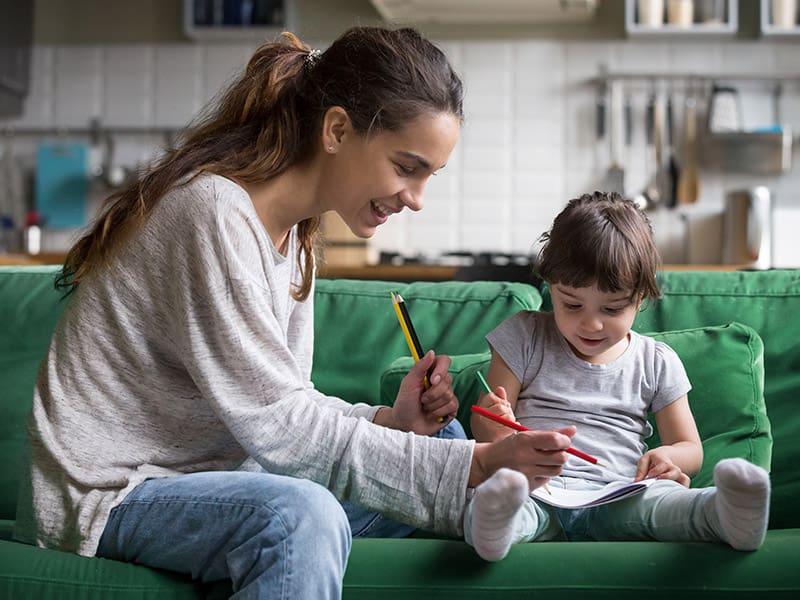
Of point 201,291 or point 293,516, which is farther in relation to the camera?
point 201,291

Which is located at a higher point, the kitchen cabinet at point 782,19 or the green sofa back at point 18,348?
the kitchen cabinet at point 782,19

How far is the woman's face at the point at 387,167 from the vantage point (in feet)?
4.86

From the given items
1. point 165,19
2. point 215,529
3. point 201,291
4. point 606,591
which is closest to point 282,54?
point 201,291

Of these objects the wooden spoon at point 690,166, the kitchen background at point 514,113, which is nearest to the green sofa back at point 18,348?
the kitchen background at point 514,113

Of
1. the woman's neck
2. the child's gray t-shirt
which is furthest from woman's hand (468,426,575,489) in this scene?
the woman's neck

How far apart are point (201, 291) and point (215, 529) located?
302mm

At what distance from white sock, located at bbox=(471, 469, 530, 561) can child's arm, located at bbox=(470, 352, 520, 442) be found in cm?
25

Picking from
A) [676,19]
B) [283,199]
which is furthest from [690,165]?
[283,199]

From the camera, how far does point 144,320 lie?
1446mm

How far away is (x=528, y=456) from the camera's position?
1.30 meters

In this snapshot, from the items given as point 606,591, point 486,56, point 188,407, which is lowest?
point 606,591

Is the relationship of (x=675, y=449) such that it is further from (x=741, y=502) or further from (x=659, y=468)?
(x=741, y=502)

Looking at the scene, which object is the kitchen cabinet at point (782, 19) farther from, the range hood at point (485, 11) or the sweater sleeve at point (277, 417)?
the sweater sleeve at point (277, 417)

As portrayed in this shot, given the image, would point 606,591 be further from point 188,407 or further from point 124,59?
point 124,59
